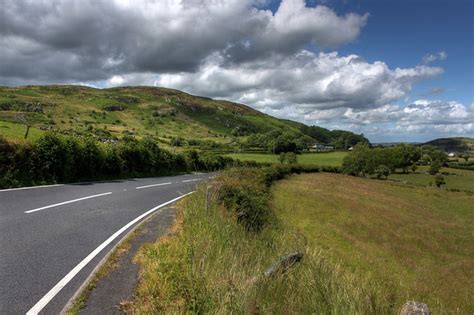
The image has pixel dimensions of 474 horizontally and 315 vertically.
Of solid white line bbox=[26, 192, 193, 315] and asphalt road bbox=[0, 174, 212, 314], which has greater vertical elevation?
asphalt road bbox=[0, 174, 212, 314]

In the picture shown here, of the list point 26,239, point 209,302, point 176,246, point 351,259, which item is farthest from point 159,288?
point 351,259

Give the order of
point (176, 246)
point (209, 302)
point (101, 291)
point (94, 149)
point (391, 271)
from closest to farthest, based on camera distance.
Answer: point (209, 302) < point (101, 291) < point (176, 246) < point (391, 271) < point (94, 149)

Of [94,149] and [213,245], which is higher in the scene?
[94,149]

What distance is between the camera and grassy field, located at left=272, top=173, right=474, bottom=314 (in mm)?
18359

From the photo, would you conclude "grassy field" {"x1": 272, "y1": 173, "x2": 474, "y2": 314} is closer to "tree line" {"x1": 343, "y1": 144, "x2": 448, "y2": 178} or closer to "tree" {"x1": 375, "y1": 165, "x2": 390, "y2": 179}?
"tree line" {"x1": 343, "y1": 144, "x2": 448, "y2": 178}

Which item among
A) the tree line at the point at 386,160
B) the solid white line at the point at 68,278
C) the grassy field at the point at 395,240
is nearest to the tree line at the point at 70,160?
the grassy field at the point at 395,240

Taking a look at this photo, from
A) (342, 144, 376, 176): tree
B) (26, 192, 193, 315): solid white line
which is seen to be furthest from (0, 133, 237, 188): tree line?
(342, 144, 376, 176): tree

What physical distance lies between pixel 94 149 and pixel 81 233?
16.3 meters

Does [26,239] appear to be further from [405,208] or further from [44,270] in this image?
[405,208]

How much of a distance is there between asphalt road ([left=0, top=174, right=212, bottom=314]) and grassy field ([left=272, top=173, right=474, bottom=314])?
26.3ft

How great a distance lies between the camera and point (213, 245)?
750 cm

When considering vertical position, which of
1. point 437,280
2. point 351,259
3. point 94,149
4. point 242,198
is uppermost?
point 94,149

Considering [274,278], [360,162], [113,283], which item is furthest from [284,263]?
[360,162]

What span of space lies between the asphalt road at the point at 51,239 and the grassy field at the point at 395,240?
801 centimetres
